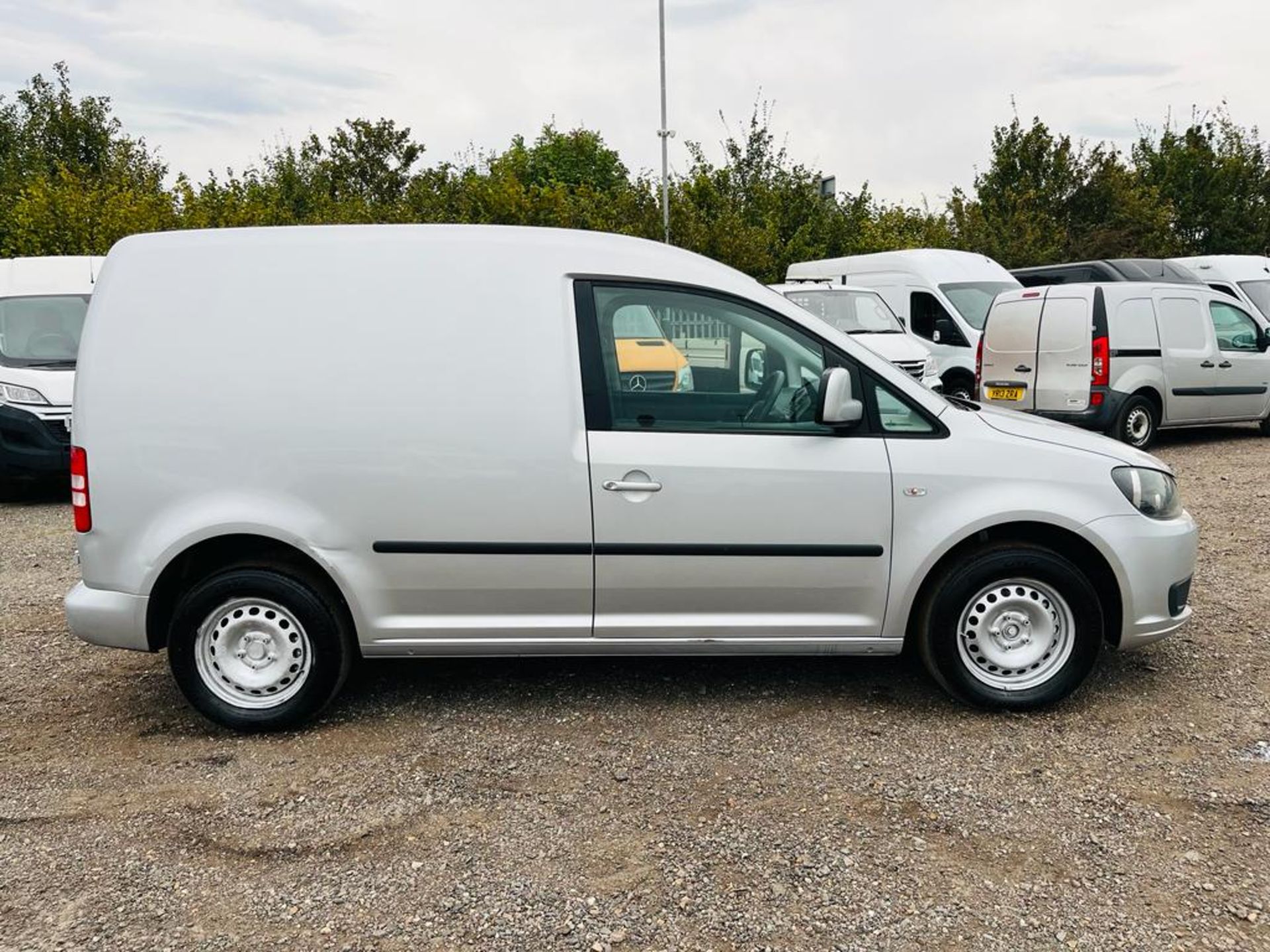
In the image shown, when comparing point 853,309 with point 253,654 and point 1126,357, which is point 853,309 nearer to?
point 1126,357

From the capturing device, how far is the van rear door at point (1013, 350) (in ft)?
35.5

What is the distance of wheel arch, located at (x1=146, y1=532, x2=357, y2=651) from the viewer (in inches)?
158

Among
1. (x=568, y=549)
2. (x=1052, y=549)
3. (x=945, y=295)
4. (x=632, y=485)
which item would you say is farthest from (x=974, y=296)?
(x=568, y=549)

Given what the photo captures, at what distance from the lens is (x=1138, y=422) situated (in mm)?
10969

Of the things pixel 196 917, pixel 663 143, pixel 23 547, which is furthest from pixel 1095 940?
pixel 663 143

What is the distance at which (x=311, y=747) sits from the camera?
3967 millimetres

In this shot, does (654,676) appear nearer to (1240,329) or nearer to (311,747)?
(311,747)

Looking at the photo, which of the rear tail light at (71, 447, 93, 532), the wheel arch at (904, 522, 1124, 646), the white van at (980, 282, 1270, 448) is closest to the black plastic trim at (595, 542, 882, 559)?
the wheel arch at (904, 522, 1124, 646)

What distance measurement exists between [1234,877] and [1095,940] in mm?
602

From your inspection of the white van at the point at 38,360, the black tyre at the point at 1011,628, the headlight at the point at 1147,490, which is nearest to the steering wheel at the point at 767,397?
the black tyre at the point at 1011,628

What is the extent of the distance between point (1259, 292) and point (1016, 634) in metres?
15.0

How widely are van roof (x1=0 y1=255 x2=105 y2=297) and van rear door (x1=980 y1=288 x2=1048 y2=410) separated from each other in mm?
9321

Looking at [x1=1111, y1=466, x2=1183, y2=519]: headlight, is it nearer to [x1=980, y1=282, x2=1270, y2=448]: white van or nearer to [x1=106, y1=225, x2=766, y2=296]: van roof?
[x1=106, y1=225, x2=766, y2=296]: van roof

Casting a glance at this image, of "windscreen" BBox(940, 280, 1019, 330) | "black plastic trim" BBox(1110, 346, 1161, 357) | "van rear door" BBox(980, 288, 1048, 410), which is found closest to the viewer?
"black plastic trim" BBox(1110, 346, 1161, 357)
